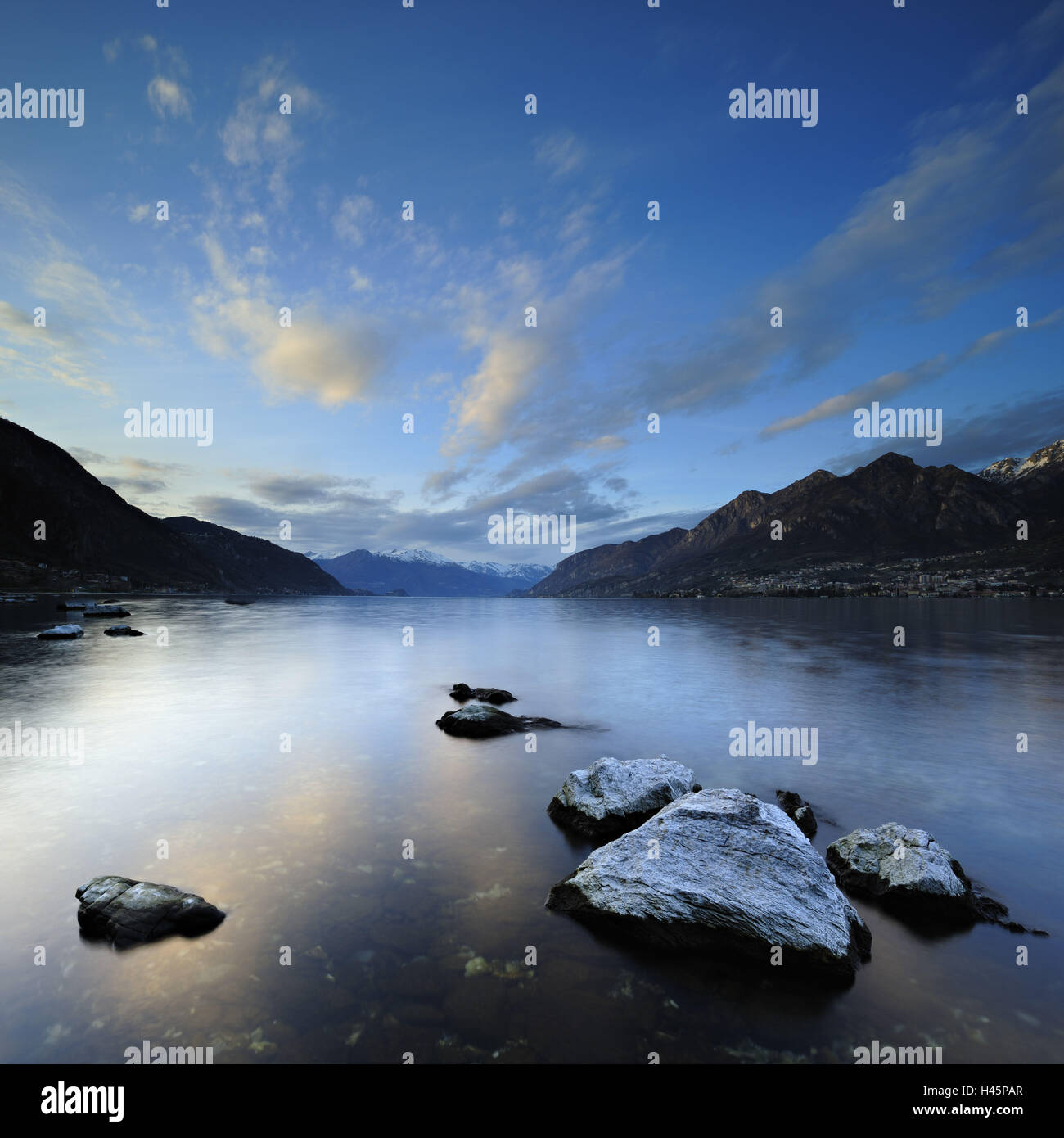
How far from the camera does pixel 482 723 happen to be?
83.7 feet

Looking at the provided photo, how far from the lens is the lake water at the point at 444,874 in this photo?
770 cm

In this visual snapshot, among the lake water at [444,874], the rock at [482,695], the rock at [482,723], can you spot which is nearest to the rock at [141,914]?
the lake water at [444,874]

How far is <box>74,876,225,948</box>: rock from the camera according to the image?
9766 millimetres

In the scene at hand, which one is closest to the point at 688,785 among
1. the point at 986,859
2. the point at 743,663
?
the point at 986,859

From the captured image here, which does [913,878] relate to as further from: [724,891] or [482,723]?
[482,723]

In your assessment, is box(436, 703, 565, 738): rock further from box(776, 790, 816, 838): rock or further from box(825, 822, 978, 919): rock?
box(825, 822, 978, 919): rock

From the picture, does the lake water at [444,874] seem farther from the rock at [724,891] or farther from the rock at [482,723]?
the rock at [482,723]

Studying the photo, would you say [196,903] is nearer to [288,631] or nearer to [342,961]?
[342,961]

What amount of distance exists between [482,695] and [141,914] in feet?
83.5

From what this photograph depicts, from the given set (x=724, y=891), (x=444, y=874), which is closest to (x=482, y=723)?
(x=444, y=874)

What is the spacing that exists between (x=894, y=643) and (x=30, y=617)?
487 ft

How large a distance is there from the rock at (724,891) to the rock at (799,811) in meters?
4.31

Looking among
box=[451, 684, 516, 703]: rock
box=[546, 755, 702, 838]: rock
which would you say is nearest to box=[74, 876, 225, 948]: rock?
box=[546, 755, 702, 838]: rock
